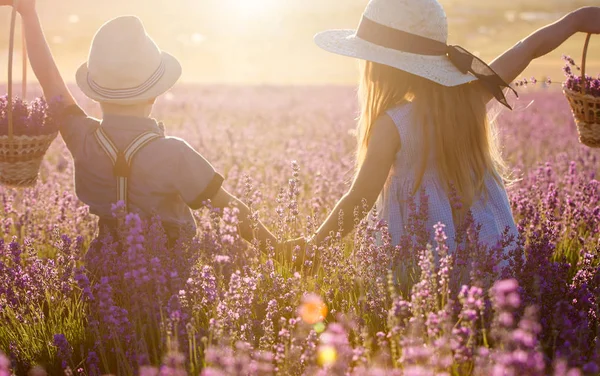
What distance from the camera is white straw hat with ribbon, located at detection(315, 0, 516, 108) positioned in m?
3.12

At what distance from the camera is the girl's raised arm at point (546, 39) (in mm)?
3477

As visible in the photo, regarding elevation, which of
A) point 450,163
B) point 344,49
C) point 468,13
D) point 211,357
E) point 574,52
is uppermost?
point 468,13

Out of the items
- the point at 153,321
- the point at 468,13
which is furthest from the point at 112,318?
the point at 468,13

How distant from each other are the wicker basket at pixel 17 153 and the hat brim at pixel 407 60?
5.36 feet

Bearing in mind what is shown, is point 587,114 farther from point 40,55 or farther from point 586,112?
point 40,55

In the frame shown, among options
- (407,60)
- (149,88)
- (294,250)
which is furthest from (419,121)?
(149,88)

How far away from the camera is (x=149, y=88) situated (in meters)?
3.05

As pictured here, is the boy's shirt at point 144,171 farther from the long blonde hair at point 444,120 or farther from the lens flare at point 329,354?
the lens flare at point 329,354

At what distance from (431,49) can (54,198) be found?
290cm

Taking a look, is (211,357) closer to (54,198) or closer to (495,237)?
(495,237)

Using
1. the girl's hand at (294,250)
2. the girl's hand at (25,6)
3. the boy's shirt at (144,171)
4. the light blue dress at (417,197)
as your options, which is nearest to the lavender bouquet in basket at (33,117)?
the boy's shirt at (144,171)

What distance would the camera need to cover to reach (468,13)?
85.8 m

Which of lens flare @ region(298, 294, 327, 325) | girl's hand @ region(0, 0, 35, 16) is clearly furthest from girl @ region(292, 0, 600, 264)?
girl's hand @ region(0, 0, 35, 16)

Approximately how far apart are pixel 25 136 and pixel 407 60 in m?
2.01
